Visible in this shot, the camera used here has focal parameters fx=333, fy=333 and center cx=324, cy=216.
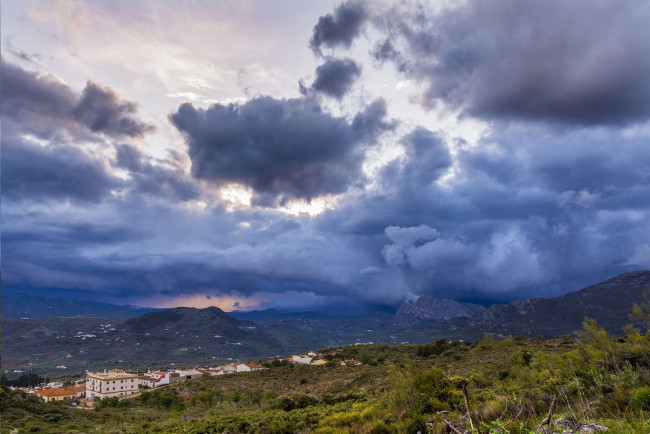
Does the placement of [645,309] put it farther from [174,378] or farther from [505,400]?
[174,378]

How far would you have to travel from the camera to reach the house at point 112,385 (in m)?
75.8

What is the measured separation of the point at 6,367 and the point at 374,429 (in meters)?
234

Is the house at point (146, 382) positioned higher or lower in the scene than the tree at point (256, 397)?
lower

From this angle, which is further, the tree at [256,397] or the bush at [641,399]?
the tree at [256,397]

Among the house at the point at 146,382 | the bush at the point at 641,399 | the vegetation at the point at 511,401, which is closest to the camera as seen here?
the vegetation at the point at 511,401

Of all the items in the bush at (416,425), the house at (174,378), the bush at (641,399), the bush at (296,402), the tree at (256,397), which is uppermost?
the bush at (641,399)

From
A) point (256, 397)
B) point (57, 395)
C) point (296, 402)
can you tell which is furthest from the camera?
point (57, 395)

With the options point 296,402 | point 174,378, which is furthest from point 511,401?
point 174,378

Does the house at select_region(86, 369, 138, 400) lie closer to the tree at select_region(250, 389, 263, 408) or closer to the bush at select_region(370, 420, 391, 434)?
the tree at select_region(250, 389, 263, 408)

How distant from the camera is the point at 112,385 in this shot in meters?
77.8

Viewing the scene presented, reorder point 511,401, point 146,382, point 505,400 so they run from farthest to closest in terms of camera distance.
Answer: point 146,382 < point 511,401 < point 505,400

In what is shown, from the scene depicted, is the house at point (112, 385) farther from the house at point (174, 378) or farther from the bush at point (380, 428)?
the bush at point (380, 428)

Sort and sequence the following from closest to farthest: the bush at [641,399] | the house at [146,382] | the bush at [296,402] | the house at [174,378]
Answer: the bush at [641,399] < the bush at [296,402] < the house at [146,382] < the house at [174,378]

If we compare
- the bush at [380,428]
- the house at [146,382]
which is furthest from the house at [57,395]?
the bush at [380,428]
